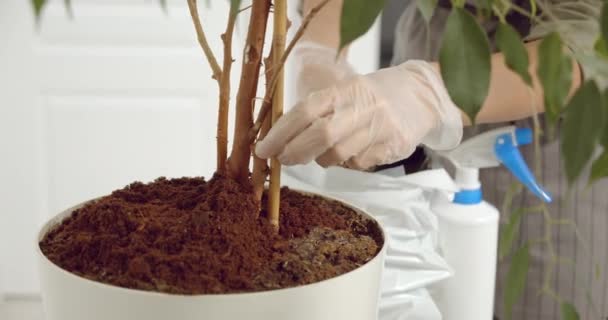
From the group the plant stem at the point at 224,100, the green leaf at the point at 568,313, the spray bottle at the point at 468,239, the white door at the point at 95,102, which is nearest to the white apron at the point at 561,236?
the spray bottle at the point at 468,239

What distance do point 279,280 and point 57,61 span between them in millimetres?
1550

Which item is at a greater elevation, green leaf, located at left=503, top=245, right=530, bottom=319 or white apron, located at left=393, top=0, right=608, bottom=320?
green leaf, located at left=503, top=245, right=530, bottom=319

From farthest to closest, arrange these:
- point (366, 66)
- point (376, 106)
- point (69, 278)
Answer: point (366, 66)
point (376, 106)
point (69, 278)

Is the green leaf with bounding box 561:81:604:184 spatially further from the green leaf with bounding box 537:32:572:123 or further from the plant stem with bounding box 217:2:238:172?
the plant stem with bounding box 217:2:238:172

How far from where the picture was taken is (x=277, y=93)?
16.7 inches

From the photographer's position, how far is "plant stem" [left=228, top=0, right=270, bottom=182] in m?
0.42

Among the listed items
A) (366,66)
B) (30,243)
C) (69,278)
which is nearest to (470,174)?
(69,278)

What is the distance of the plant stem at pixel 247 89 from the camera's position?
420 mm

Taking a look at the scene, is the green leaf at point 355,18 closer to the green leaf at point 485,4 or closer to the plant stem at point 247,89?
the green leaf at point 485,4

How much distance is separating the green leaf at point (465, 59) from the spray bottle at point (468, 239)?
1.85 ft

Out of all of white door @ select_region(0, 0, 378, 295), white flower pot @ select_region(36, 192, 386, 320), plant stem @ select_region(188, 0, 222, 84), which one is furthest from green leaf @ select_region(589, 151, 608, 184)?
white door @ select_region(0, 0, 378, 295)

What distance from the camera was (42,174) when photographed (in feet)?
5.91

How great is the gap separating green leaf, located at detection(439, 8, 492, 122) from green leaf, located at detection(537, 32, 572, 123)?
21mm

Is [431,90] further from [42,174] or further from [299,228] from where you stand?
[42,174]
